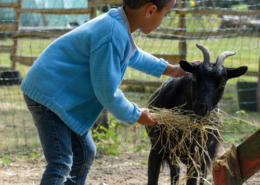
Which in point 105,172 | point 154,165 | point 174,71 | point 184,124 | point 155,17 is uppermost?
point 155,17

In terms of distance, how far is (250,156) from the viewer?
2.06m

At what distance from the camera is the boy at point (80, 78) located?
233 cm

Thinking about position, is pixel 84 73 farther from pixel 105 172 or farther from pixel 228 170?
pixel 105 172

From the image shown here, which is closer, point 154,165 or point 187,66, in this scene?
point 187,66

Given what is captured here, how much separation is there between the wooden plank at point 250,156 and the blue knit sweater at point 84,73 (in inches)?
32.4

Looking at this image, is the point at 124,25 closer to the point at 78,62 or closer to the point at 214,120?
the point at 78,62

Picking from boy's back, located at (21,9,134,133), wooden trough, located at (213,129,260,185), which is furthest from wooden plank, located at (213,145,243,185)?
boy's back, located at (21,9,134,133)

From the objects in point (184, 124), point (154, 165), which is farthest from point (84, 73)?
point (154, 165)

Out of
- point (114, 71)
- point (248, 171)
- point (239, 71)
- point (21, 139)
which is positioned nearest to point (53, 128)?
point (114, 71)

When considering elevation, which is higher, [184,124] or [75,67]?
[75,67]

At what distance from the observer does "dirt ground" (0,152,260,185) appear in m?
4.11

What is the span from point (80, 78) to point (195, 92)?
123 cm

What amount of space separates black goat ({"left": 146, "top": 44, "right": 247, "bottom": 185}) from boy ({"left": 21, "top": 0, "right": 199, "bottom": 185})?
76cm

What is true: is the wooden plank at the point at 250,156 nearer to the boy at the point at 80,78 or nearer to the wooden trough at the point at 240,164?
the wooden trough at the point at 240,164
